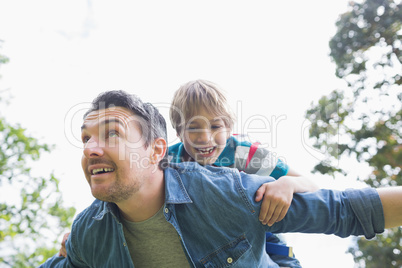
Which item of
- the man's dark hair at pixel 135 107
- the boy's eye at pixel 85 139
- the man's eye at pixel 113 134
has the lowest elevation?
the boy's eye at pixel 85 139

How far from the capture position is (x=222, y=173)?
155 cm

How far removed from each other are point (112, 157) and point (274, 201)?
0.71m

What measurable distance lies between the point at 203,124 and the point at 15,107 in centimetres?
451

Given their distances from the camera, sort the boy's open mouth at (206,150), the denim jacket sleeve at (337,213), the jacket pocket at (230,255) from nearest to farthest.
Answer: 1. the denim jacket sleeve at (337,213)
2. the jacket pocket at (230,255)
3. the boy's open mouth at (206,150)

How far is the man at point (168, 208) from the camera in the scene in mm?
1326

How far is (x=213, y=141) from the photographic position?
2125 millimetres

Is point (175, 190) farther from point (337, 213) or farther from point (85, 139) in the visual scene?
point (337, 213)

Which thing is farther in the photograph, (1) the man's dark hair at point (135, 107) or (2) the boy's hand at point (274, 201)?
(1) the man's dark hair at point (135, 107)

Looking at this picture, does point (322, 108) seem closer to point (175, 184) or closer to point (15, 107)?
point (175, 184)

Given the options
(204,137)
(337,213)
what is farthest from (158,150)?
(337,213)

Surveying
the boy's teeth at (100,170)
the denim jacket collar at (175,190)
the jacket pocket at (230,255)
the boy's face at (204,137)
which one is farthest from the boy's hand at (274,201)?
the boy's face at (204,137)

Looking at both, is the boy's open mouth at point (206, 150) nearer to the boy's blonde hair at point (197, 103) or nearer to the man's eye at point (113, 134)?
the boy's blonde hair at point (197, 103)

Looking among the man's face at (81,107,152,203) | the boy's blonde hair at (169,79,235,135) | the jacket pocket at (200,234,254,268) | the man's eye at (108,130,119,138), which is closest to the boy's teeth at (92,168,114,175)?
the man's face at (81,107,152,203)

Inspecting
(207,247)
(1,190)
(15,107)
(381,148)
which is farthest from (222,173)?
(15,107)
